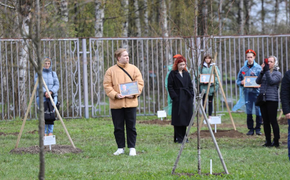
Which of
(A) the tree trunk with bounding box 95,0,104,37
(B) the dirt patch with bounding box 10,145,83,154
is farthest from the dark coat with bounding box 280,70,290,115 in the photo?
(A) the tree trunk with bounding box 95,0,104,37

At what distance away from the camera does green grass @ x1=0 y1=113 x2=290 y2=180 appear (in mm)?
6262

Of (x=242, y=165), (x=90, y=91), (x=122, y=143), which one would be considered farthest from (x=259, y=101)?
(x=90, y=91)

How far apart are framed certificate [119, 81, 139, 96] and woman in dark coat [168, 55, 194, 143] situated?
1793 millimetres

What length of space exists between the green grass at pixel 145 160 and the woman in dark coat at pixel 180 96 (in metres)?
0.42

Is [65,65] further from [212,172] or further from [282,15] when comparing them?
Answer: [282,15]

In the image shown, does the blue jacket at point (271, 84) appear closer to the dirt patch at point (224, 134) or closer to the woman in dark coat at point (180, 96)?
the woman in dark coat at point (180, 96)

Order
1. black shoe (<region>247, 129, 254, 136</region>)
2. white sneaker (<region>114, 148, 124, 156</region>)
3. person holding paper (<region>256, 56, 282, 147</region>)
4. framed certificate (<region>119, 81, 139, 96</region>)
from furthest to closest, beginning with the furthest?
1. black shoe (<region>247, 129, 254, 136</region>)
2. person holding paper (<region>256, 56, 282, 147</region>)
3. white sneaker (<region>114, 148, 124, 156</region>)
4. framed certificate (<region>119, 81, 139, 96</region>)

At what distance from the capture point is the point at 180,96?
939 centimetres

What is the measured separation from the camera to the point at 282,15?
100 ft

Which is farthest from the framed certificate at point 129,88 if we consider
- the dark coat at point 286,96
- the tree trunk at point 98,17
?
the tree trunk at point 98,17

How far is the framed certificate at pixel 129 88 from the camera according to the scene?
775cm

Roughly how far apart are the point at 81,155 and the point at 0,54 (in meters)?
6.95

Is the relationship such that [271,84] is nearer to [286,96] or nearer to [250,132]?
[286,96]

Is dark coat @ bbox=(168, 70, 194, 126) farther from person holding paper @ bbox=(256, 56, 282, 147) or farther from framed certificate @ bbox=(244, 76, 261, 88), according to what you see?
framed certificate @ bbox=(244, 76, 261, 88)
